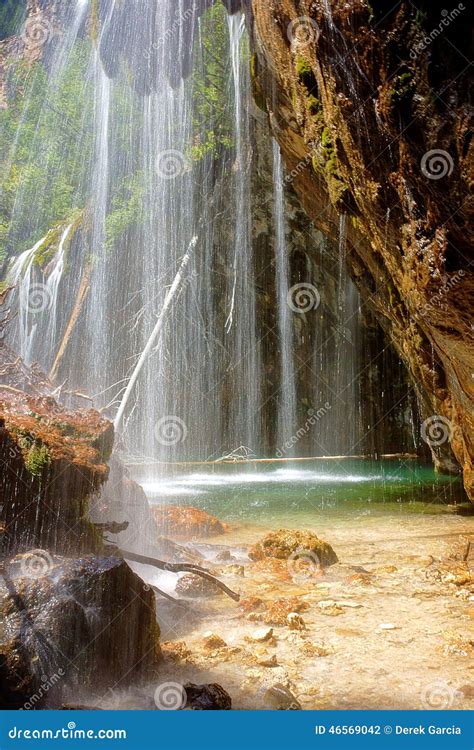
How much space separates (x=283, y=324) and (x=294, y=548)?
47.4ft

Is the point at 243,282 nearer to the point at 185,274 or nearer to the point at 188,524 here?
the point at 185,274

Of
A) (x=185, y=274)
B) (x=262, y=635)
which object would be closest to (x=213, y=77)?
(x=185, y=274)

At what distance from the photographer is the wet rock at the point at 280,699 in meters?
2.57

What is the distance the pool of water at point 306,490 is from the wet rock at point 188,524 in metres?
1.17

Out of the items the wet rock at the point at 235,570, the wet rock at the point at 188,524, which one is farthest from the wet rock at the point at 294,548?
the wet rock at the point at 188,524

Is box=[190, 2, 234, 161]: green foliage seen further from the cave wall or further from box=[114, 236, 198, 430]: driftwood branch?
the cave wall

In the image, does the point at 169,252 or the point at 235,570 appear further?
the point at 169,252

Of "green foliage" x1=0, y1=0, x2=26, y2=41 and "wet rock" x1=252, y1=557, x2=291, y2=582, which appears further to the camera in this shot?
"green foliage" x1=0, y1=0, x2=26, y2=41

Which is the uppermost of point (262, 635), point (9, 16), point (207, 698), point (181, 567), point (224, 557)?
point (9, 16)

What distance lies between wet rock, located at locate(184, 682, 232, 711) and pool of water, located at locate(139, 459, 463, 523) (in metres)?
6.13

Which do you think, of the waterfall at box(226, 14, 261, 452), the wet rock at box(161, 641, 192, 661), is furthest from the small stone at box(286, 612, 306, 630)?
the waterfall at box(226, 14, 261, 452)

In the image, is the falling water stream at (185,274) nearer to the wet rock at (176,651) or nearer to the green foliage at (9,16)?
the green foliage at (9,16)

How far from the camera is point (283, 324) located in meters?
19.5

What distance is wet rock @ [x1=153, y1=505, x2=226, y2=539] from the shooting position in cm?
744
